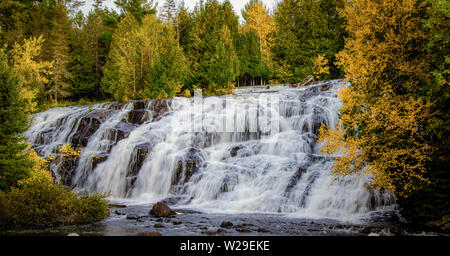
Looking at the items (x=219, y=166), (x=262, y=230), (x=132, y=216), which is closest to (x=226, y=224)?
(x=262, y=230)

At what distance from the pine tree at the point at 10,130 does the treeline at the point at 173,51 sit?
13.2 meters

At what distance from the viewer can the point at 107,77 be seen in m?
41.2

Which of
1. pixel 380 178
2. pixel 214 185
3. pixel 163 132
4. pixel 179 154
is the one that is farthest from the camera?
pixel 163 132

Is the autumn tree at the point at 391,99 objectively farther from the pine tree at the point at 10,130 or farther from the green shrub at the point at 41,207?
the pine tree at the point at 10,130

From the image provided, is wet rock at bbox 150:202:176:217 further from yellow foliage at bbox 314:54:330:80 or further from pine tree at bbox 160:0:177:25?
pine tree at bbox 160:0:177:25

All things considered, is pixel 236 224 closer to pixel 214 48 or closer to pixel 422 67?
pixel 422 67

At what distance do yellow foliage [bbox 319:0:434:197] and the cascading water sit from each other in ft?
7.61

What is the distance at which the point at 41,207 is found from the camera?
11.0m

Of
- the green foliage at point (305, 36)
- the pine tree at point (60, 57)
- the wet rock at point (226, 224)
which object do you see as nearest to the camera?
the wet rock at point (226, 224)

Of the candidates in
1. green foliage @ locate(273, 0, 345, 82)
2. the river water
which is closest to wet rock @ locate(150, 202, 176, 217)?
the river water

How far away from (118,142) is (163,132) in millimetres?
3049

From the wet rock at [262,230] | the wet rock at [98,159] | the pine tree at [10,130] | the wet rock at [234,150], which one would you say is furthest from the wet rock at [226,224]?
the wet rock at [98,159]

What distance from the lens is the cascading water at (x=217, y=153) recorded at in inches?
547
